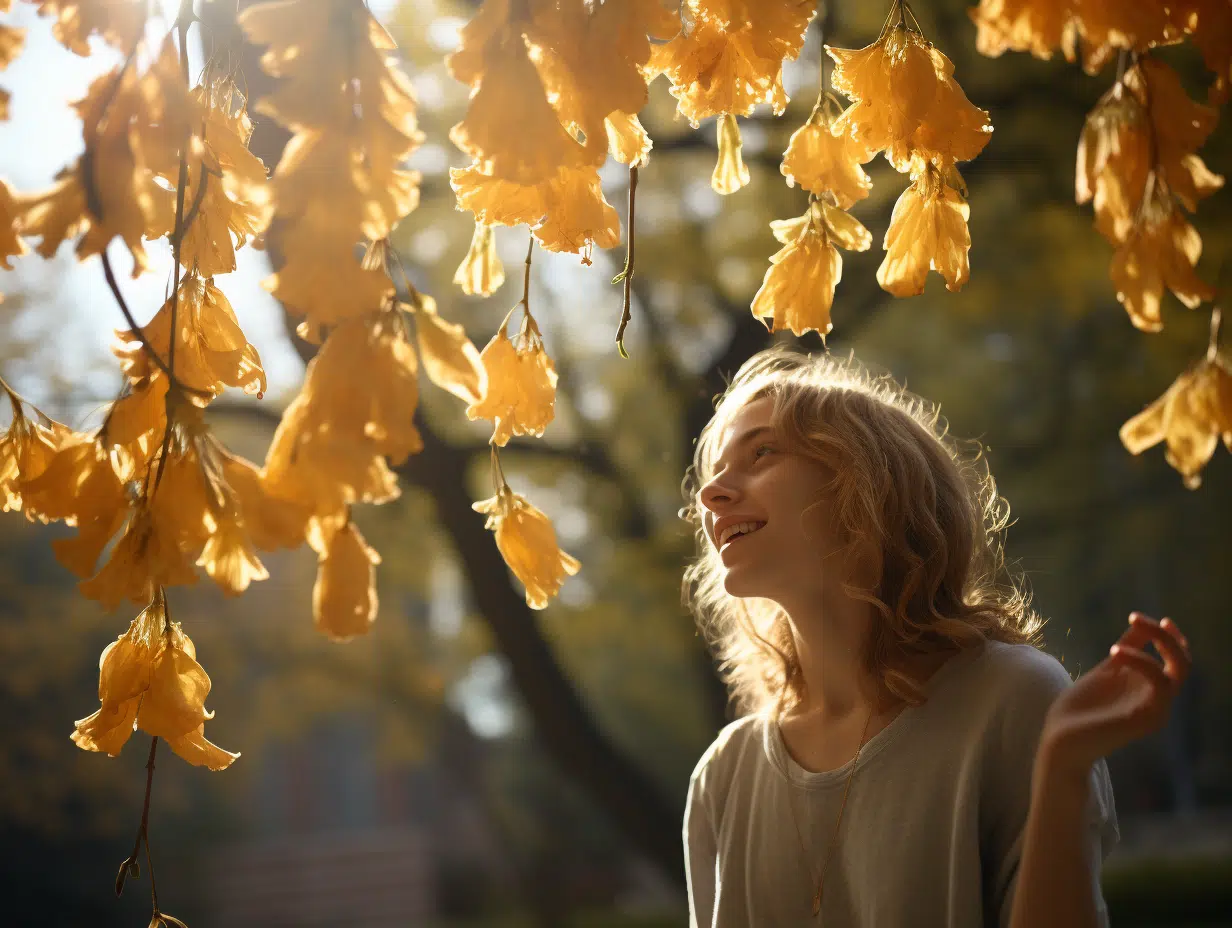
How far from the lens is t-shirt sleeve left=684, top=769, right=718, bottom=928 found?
51.1 inches

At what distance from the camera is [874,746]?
3.80 ft

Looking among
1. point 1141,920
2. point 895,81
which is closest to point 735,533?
point 895,81

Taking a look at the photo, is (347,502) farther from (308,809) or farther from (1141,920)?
(308,809)

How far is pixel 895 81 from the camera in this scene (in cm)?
49

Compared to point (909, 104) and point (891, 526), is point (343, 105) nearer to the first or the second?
point (909, 104)

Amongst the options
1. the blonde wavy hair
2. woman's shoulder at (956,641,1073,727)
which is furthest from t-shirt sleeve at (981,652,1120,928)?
the blonde wavy hair

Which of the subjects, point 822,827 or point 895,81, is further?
point 822,827

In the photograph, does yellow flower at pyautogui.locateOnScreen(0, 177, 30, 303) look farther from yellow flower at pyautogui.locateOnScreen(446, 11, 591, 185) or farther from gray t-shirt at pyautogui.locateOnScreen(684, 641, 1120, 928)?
gray t-shirt at pyautogui.locateOnScreen(684, 641, 1120, 928)

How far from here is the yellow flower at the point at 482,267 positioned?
1.92 ft

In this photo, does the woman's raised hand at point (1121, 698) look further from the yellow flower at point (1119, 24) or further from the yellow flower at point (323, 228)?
the yellow flower at point (323, 228)

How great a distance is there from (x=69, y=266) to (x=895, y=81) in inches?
266

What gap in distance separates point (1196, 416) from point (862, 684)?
845 millimetres

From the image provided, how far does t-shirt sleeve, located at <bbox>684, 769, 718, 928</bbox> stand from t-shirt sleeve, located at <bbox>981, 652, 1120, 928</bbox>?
0.35m

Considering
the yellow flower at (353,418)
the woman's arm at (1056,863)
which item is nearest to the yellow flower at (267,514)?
the yellow flower at (353,418)
